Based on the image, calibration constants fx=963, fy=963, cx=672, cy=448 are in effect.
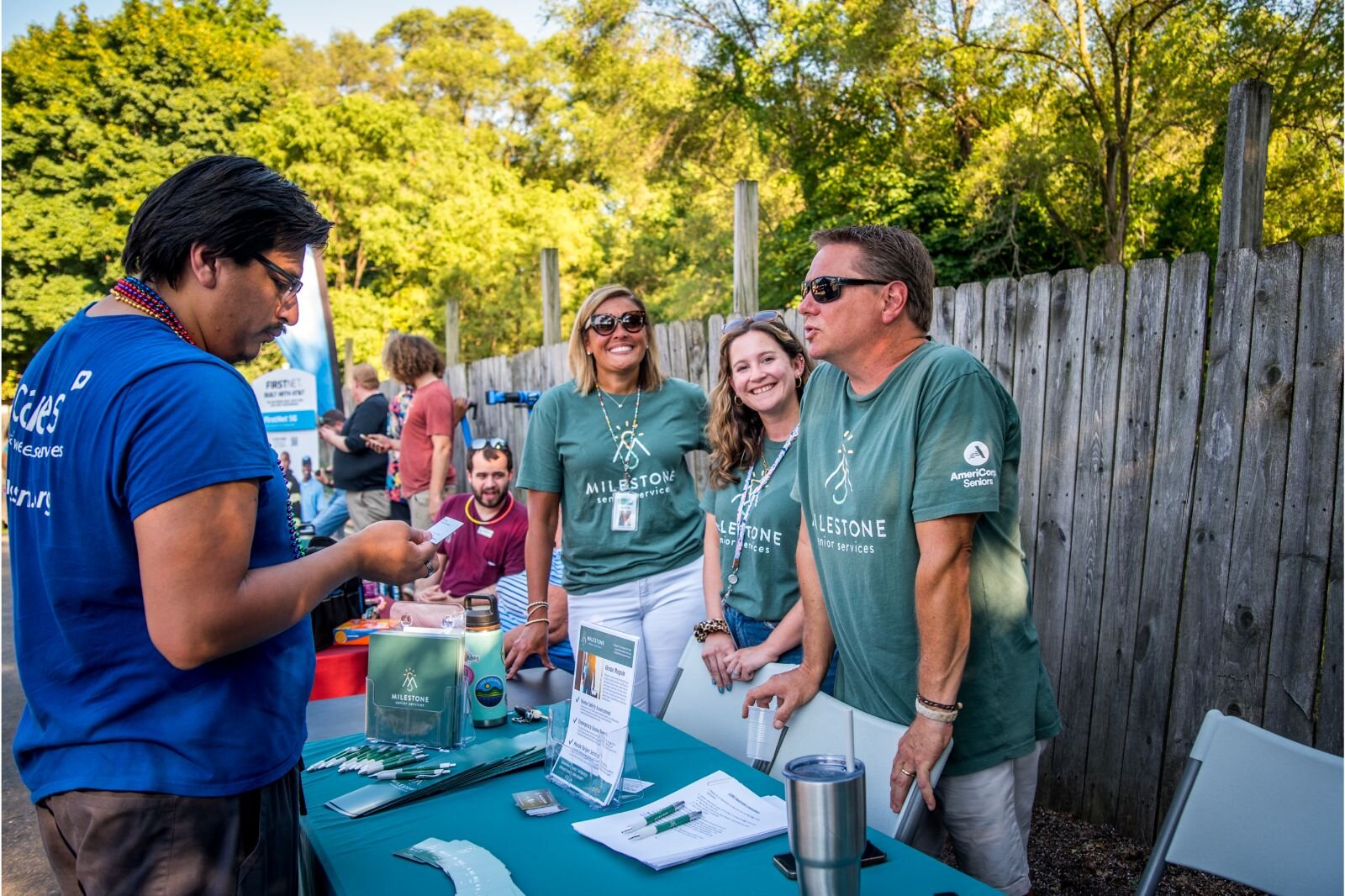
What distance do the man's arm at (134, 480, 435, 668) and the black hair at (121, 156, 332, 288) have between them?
36 centimetres

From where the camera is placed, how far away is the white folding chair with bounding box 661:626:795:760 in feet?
8.03

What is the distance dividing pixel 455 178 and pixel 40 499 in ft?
61.7

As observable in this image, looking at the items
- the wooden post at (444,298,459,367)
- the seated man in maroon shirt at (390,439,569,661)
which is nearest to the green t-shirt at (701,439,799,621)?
the seated man in maroon shirt at (390,439,569,661)

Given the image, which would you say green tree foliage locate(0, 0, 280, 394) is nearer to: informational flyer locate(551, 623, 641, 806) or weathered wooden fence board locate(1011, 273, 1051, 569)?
weathered wooden fence board locate(1011, 273, 1051, 569)

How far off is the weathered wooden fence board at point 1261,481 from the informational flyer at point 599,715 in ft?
6.74

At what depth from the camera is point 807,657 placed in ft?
7.49

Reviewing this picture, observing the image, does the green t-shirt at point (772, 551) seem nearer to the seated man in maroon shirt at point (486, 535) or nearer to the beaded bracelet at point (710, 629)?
the beaded bracelet at point (710, 629)

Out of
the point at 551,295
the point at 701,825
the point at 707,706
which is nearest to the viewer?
the point at 701,825

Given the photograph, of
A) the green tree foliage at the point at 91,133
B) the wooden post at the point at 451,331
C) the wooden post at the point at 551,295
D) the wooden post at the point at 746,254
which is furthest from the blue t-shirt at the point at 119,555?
the green tree foliage at the point at 91,133

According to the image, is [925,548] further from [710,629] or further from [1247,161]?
[1247,161]

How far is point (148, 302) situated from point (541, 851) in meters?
1.07

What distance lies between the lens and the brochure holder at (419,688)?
2.16 metres

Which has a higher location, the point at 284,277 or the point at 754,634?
the point at 284,277

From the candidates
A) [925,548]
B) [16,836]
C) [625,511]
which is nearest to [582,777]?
[925,548]
